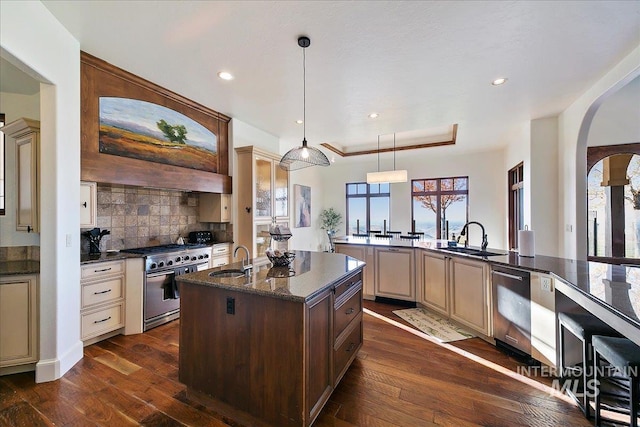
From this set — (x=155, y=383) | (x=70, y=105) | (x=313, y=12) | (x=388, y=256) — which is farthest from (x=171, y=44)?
(x=388, y=256)

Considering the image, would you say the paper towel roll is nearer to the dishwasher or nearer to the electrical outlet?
the dishwasher

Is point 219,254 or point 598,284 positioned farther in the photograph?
point 219,254

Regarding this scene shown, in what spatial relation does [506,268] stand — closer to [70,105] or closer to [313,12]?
[313,12]

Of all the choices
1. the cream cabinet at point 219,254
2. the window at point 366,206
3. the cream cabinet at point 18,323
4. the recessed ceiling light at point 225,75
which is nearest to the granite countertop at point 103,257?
the cream cabinet at point 18,323

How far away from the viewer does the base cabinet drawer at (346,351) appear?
6.58 feet

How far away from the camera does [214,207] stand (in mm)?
4266

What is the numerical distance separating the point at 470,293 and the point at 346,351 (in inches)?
67.7

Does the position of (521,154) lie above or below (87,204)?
above

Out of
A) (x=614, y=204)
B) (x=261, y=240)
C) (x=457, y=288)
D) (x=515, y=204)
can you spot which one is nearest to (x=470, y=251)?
(x=457, y=288)

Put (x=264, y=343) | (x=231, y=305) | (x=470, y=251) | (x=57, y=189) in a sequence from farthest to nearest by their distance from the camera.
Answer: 1. (x=470, y=251)
2. (x=57, y=189)
3. (x=231, y=305)
4. (x=264, y=343)

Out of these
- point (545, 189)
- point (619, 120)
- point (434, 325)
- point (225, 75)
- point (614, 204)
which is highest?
point (225, 75)

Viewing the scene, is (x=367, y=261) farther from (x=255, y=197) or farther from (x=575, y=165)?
(x=575, y=165)

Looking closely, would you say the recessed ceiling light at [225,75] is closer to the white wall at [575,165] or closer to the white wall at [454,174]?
the white wall at [575,165]

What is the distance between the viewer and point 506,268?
2.62 metres
